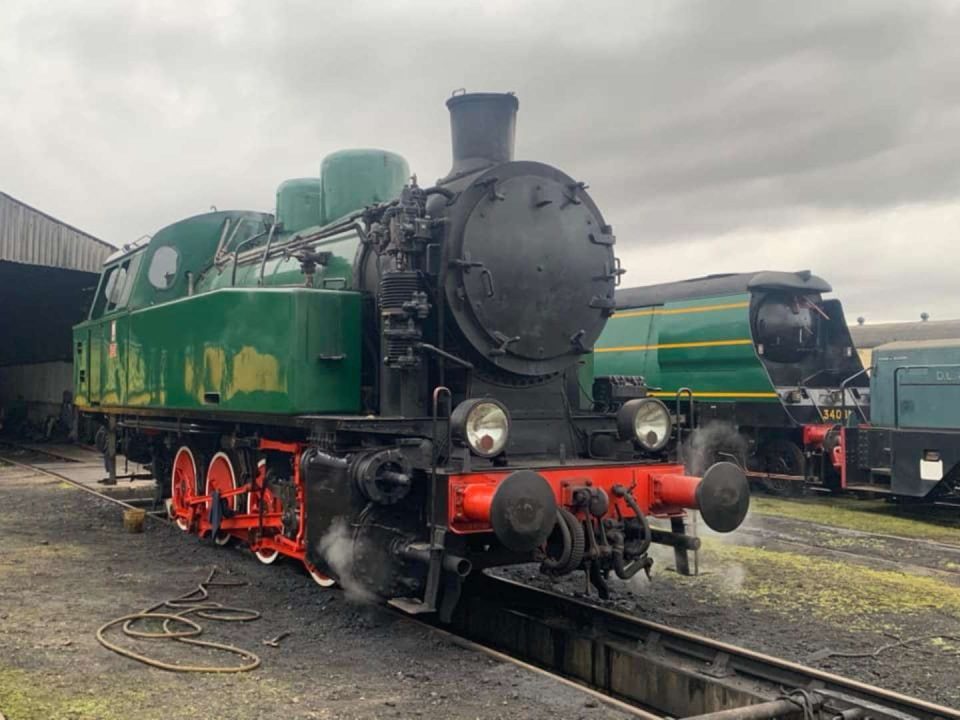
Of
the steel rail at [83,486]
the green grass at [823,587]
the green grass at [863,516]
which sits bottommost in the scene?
the green grass at [863,516]

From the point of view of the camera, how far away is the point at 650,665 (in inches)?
196

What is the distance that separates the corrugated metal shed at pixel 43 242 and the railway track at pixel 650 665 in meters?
16.7

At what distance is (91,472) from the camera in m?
15.2

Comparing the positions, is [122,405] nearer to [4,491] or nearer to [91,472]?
[4,491]

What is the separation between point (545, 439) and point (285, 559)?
9.05ft

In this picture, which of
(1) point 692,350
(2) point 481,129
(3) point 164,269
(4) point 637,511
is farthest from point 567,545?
(1) point 692,350

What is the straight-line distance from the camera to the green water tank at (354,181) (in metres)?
7.56

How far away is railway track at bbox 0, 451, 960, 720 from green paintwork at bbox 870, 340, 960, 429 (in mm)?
6632

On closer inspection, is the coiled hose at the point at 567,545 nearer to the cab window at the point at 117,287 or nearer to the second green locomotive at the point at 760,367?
the cab window at the point at 117,287

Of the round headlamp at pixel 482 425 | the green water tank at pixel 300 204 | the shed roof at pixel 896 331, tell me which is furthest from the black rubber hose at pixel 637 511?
the shed roof at pixel 896 331

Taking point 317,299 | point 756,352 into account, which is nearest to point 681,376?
point 756,352

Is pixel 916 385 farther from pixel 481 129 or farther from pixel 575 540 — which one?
pixel 575 540

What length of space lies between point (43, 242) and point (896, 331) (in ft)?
117

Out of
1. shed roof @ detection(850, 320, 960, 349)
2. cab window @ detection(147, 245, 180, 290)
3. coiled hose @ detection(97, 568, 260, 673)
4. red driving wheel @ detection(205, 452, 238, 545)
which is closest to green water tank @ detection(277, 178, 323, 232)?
cab window @ detection(147, 245, 180, 290)
